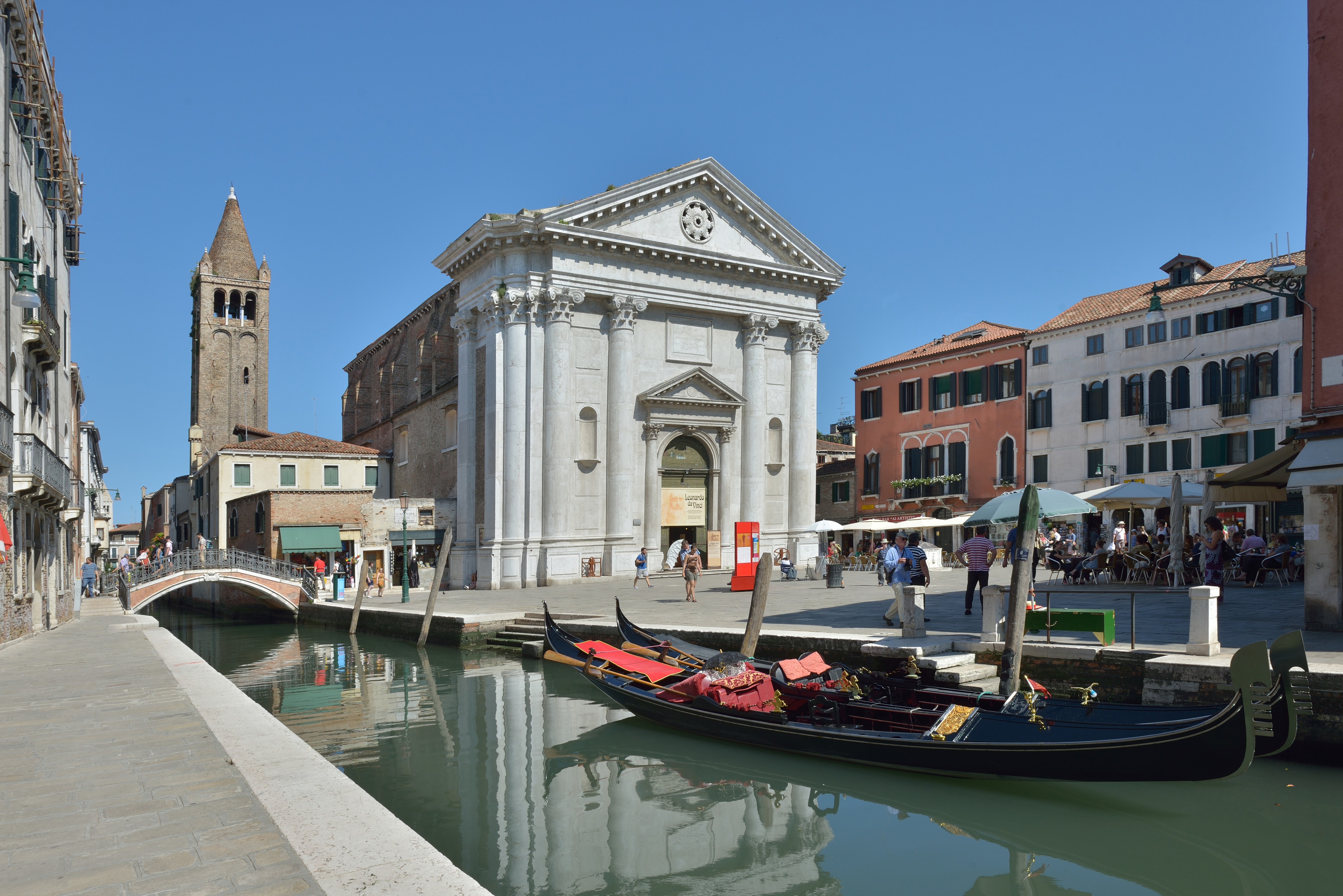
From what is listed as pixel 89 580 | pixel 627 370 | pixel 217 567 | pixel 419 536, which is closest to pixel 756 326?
pixel 627 370

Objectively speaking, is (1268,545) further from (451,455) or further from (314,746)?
(451,455)

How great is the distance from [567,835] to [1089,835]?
3766 millimetres

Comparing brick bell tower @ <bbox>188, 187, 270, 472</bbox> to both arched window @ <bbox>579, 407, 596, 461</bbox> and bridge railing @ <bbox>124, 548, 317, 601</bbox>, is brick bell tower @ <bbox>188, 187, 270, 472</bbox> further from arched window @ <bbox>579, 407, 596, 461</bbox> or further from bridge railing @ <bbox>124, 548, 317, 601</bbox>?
arched window @ <bbox>579, 407, 596, 461</bbox>

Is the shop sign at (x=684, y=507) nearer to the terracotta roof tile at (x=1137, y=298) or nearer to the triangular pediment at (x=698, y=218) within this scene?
the triangular pediment at (x=698, y=218)

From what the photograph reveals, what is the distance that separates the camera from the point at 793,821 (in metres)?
7.54

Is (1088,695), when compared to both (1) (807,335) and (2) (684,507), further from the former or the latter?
(1) (807,335)

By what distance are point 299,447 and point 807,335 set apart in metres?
19.1

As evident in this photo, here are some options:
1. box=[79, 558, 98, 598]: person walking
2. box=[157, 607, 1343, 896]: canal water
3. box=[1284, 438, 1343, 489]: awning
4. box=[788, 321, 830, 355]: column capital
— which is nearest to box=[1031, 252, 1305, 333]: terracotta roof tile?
box=[788, 321, 830, 355]: column capital

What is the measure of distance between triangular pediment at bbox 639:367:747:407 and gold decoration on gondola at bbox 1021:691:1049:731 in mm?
18899

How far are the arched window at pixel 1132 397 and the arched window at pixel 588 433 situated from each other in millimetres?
16420

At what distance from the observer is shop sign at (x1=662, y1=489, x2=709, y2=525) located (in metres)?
27.5

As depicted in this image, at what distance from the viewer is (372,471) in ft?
122

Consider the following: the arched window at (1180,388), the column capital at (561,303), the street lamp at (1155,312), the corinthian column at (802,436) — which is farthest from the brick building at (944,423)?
the street lamp at (1155,312)

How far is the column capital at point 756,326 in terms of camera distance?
2842 cm
